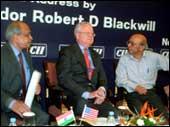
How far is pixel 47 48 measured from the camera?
512 cm

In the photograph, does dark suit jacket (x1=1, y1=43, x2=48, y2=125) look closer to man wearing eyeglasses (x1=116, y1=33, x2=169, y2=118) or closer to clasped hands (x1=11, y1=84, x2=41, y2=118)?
clasped hands (x1=11, y1=84, x2=41, y2=118)

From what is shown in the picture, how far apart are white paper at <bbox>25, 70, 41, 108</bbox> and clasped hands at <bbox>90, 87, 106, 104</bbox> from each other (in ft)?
2.53

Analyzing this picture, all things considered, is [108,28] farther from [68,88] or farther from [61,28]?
[68,88]

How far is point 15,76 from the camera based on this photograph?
12.1ft

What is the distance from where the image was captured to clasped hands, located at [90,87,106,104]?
418 centimetres

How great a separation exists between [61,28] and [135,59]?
110 centimetres

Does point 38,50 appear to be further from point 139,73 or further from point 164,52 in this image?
point 164,52

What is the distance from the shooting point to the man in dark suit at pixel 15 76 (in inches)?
143

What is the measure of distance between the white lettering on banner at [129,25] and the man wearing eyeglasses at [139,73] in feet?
2.89

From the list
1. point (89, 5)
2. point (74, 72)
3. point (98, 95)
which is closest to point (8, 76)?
point (74, 72)

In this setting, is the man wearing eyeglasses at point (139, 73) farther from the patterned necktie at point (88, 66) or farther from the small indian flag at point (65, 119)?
the small indian flag at point (65, 119)

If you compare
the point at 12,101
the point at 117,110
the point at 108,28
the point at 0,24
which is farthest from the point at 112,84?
the point at 12,101

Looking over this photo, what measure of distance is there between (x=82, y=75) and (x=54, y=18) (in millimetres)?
1107

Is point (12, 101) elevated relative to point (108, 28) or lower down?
lower down
